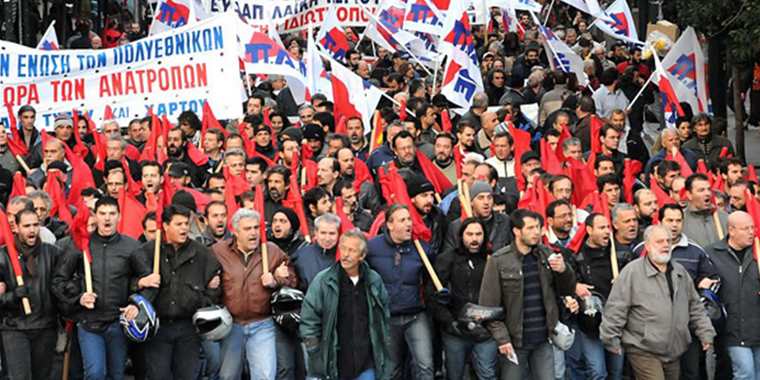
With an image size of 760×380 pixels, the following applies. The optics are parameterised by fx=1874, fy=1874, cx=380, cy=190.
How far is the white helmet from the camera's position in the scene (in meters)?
11.4

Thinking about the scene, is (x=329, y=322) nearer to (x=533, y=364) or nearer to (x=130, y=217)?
(x=533, y=364)

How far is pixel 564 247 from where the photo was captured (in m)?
12.0

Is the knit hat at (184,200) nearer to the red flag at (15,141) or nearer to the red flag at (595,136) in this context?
the red flag at (15,141)

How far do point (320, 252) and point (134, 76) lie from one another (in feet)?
20.8

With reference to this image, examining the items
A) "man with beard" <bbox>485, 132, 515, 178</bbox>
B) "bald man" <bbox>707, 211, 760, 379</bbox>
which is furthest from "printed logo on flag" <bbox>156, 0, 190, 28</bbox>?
"bald man" <bbox>707, 211, 760, 379</bbox>

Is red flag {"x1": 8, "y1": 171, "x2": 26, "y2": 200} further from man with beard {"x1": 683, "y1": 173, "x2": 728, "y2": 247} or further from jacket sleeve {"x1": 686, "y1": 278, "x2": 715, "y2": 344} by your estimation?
jacket sleeve {"x1": 686, "y1": 278, "x2": 715, "y2": 344}

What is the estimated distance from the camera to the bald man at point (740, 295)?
11.8 meters

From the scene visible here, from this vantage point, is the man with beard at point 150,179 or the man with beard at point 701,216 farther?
the man with beard at point 150,179

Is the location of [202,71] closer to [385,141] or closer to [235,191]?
[385,141]

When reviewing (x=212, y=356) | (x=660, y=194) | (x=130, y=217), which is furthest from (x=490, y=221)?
(x=130, y=217)

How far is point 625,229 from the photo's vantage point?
12117 mm

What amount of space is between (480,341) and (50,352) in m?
2.68

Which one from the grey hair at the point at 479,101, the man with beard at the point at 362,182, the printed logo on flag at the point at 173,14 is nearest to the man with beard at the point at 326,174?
the man with beard at the point at 362,182

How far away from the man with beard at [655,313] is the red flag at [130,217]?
3.48 meters
